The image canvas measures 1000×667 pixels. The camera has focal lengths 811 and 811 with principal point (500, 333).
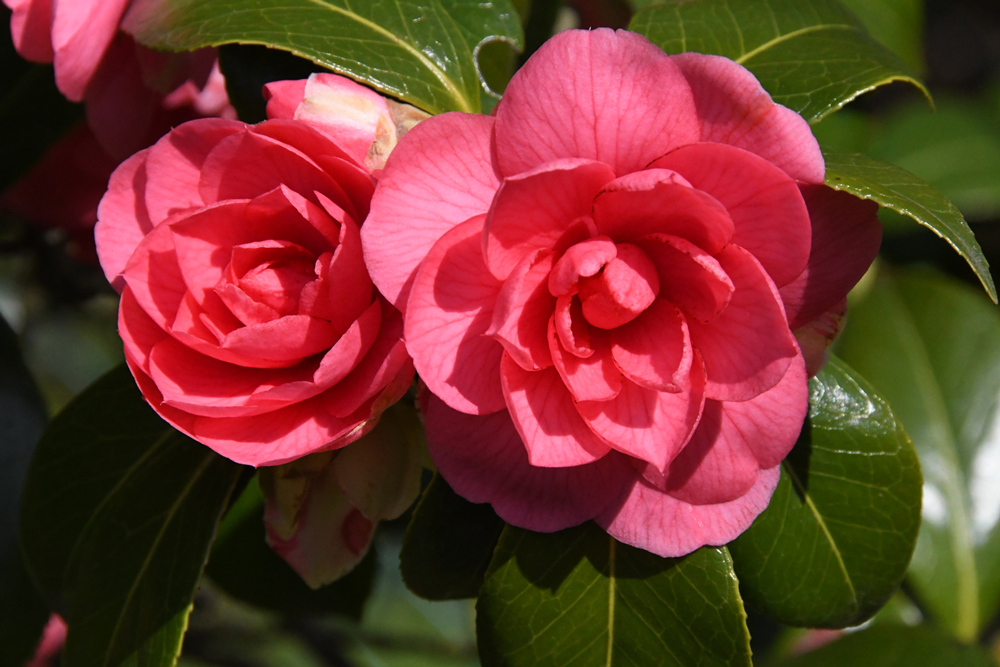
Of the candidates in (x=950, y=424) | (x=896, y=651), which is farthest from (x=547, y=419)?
(x=950, y=424)

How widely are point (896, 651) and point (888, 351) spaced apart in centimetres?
58

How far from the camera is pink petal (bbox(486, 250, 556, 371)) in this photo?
51 centimetres

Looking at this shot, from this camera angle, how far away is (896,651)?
117 centimetres

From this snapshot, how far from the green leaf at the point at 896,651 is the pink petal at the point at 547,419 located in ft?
2.83

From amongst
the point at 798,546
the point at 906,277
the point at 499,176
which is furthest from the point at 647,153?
the point at 906,277

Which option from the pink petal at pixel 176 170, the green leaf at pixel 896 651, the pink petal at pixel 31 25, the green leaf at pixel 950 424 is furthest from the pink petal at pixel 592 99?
the green leaf at pixel 950 424

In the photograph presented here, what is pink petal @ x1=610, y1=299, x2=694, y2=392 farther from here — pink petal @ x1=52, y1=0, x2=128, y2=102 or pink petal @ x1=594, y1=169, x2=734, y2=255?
pink petal @ x1=52, y1=0, x2=128, y2=102

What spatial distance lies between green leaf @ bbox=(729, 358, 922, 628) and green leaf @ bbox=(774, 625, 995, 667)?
519mm

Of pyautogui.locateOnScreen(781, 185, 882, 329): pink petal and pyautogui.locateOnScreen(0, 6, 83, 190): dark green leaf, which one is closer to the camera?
pyautogui.locateOnScreen(781, 185, 882, 329): pink petal

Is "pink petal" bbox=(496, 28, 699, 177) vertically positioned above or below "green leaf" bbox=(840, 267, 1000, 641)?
above

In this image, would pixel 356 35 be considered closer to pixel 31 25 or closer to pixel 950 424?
pixel 31 25

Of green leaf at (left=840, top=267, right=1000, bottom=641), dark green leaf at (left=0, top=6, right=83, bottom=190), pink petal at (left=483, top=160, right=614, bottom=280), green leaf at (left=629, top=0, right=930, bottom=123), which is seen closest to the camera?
pink petal at (left=483, top=160, right=614, bottom=280)

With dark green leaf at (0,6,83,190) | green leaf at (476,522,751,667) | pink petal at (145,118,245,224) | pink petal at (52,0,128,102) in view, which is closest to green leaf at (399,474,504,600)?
green leaf at (476,522,751,667)

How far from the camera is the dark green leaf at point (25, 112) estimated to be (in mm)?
1019
